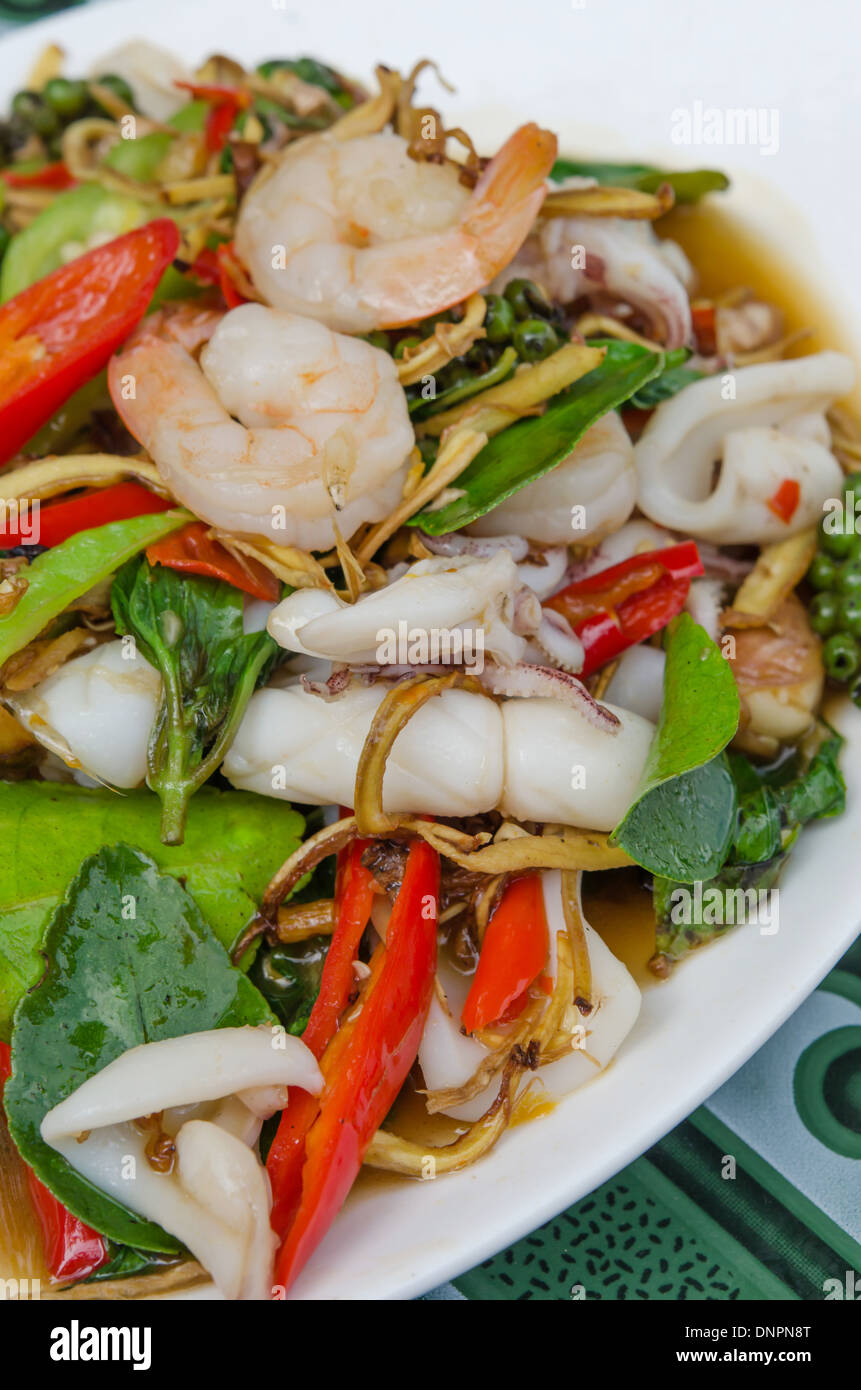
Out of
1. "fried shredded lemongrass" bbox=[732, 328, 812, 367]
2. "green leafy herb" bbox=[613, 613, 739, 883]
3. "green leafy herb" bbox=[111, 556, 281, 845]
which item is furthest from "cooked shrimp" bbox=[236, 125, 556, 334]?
"green leafy herb" bbox=[613, 613, 739, 883]

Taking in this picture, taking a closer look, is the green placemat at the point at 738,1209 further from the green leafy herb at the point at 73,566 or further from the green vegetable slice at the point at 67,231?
the green vegetable slice at the point at 67,231

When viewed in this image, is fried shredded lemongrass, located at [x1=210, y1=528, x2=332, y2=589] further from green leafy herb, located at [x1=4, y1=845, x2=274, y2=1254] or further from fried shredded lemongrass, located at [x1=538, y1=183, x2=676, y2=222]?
fried shredded lemongrass, located at [x1=538, y1=183, x2=676, y2=222]

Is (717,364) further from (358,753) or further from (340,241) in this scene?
(358,753)

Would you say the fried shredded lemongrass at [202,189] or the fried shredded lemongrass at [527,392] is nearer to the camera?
the fried shredded lemongrass at [527,392]

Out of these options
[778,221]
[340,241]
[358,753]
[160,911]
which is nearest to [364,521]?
[358,753]

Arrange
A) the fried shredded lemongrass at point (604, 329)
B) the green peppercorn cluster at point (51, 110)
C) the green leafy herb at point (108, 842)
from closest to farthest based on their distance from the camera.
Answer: the green leafy herb at point (108, 842), the fried shredded lemongrass at point (604, 329), the green peppercorn cluster at point (51, 110)

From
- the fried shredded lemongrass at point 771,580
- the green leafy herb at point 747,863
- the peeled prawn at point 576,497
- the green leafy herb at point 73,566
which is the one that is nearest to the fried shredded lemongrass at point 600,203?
the peeled prawn at point 576,497

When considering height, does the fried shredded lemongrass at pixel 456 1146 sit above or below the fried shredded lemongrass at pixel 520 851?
below
